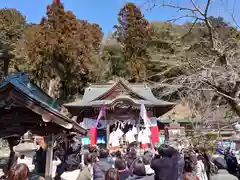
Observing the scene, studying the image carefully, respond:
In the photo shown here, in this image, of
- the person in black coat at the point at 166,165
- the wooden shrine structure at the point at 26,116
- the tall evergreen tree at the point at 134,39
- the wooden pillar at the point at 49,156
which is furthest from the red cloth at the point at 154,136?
the tall evergreen tree at the point at 134,39

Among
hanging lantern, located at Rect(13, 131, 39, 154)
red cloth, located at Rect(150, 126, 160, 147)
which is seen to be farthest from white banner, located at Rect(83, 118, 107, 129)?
hanging lantern, located at Rect(13, 131, 39, 154)

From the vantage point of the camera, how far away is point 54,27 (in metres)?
22.7

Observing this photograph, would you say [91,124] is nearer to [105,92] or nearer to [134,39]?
[105,92]

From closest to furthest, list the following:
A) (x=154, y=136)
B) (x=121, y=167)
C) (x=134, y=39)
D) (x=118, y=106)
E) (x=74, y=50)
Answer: (x=121, y=167) → (x=154, y=136) → (x=118, y=106) → (x=74, y=50) → (x=134, y=39)

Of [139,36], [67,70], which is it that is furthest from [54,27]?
[139,36]

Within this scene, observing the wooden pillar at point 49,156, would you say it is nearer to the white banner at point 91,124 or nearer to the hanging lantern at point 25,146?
the hanging lantern at point 25,146

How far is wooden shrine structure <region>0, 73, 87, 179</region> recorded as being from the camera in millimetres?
3600

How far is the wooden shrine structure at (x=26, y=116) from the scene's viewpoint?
3.60 m

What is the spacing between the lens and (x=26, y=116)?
3977 millimetres

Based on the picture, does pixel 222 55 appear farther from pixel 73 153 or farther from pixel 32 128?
pixel 32 128

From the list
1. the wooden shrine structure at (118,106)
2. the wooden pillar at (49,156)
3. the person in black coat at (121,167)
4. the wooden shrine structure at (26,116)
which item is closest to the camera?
the wooden shrine structure at (26,116)

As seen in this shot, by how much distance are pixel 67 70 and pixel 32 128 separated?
61.8 feet

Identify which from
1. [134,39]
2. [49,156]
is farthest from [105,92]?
[134,39]

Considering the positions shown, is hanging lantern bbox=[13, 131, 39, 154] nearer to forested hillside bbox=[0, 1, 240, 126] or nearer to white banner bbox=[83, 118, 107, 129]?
white banner bbox=[83, 118, 107, 129]
